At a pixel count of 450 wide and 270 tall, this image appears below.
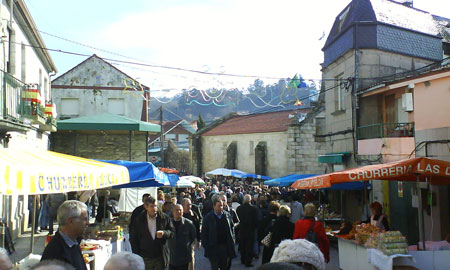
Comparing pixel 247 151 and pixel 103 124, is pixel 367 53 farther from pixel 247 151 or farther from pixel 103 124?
pixel 247 151

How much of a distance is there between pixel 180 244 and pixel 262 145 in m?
35.1

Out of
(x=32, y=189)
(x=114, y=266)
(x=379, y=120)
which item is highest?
(x=379, y=120)

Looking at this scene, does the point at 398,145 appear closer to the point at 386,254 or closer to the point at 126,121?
the point at 386,254

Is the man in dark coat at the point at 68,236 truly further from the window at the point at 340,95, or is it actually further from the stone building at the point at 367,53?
the window at the point at 340,95

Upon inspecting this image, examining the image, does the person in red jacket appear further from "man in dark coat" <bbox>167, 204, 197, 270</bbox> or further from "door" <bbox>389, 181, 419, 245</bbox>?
"door" <bbox>389, 181, 419, 245</bbox>

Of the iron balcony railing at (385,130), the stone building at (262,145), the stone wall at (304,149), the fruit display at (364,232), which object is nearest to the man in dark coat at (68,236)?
the fruit display at (364,232)

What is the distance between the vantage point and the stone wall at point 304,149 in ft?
122

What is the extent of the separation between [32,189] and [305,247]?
2415 mm

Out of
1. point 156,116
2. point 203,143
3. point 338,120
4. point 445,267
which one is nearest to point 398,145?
point 338,120

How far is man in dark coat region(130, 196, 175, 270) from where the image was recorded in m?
7.00

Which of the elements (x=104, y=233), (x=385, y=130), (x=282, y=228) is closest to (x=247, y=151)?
(x=385, y=130)

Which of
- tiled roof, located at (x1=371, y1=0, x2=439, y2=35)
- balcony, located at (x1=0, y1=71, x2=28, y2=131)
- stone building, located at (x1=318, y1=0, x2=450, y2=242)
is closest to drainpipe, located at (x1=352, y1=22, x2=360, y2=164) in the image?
stone building, located at (x1=318, y1=0, x2=450, y2=242)

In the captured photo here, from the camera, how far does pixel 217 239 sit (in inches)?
338

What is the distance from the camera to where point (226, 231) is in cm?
869
